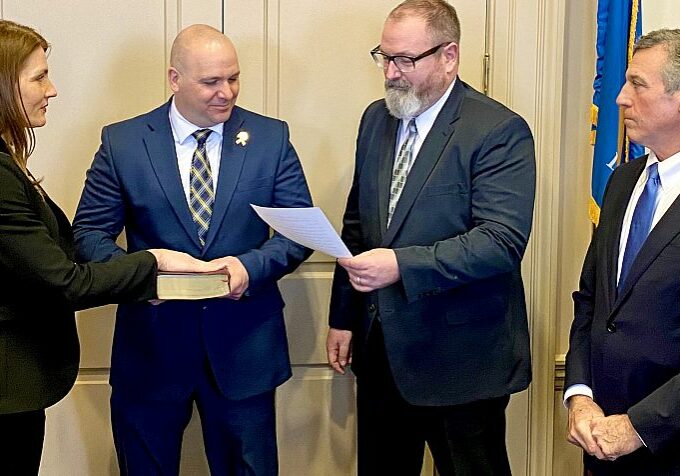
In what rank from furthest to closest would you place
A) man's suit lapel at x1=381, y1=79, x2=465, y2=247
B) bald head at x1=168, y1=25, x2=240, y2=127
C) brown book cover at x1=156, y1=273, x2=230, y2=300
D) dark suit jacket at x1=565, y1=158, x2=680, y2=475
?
bald head at x1=168, y1=25, x2=240, y2=127 < man's suit lapel at x1=381, y1=79, x2=465, y2=247 < brown book cover at x1=156, y1=273, x2=230, y2=300 < dark suit jacket at x1=565, y1=158, x2=680, y2=475

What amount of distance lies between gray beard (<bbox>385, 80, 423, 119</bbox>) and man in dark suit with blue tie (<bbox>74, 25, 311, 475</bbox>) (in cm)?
35

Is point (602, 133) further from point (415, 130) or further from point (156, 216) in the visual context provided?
point (156, 216)

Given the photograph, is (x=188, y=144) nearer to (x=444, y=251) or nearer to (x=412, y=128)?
(x=412, y=128)

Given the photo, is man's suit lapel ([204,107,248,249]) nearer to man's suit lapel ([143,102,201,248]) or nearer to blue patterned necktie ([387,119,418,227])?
man's suit lapel ([143,102,201,248])

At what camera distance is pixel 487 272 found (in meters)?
2.45

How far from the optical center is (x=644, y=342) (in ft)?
6.66

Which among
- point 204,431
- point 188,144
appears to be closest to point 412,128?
point 188,144

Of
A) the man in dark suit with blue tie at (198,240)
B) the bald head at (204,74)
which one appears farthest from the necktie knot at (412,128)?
the bald head at (204,74)

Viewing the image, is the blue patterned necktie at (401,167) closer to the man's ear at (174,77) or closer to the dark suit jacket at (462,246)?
the dark suit jacket at (462,246)

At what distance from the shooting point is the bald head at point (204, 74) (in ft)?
8.62

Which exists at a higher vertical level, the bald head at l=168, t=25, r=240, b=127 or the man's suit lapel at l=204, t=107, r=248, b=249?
the bald head at l=168, t=25, r=240, b=127

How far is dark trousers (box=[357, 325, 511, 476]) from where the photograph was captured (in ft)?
8.39

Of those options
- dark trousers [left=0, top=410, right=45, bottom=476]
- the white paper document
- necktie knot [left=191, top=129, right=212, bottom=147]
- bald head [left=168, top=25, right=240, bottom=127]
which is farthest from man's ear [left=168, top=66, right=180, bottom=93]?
dark trousers [left=0, top=410, right=45, bottom=476]

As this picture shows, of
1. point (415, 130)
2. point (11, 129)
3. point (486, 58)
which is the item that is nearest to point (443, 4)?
point (415, 130)
